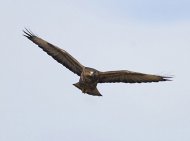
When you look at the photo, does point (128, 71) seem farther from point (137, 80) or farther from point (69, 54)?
point (69, 54)

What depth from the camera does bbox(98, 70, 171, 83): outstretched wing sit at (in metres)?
32.8

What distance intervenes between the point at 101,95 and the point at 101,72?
3.91 feet

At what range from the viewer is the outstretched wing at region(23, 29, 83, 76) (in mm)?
33812

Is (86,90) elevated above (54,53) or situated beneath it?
situated beneath

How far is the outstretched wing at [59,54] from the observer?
33812 mm

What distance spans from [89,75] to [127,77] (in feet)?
5.60

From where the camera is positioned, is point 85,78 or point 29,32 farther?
point 29,32

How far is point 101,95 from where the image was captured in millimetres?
31859

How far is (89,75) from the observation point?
3228 centimetres

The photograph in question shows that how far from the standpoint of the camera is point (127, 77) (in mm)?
33062

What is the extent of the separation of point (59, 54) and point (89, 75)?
2831 mm

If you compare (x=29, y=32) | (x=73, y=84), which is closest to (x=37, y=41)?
(x=29, y=32)

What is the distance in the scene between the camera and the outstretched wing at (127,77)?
32750 millimetres

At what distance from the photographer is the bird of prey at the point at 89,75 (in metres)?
32.2
